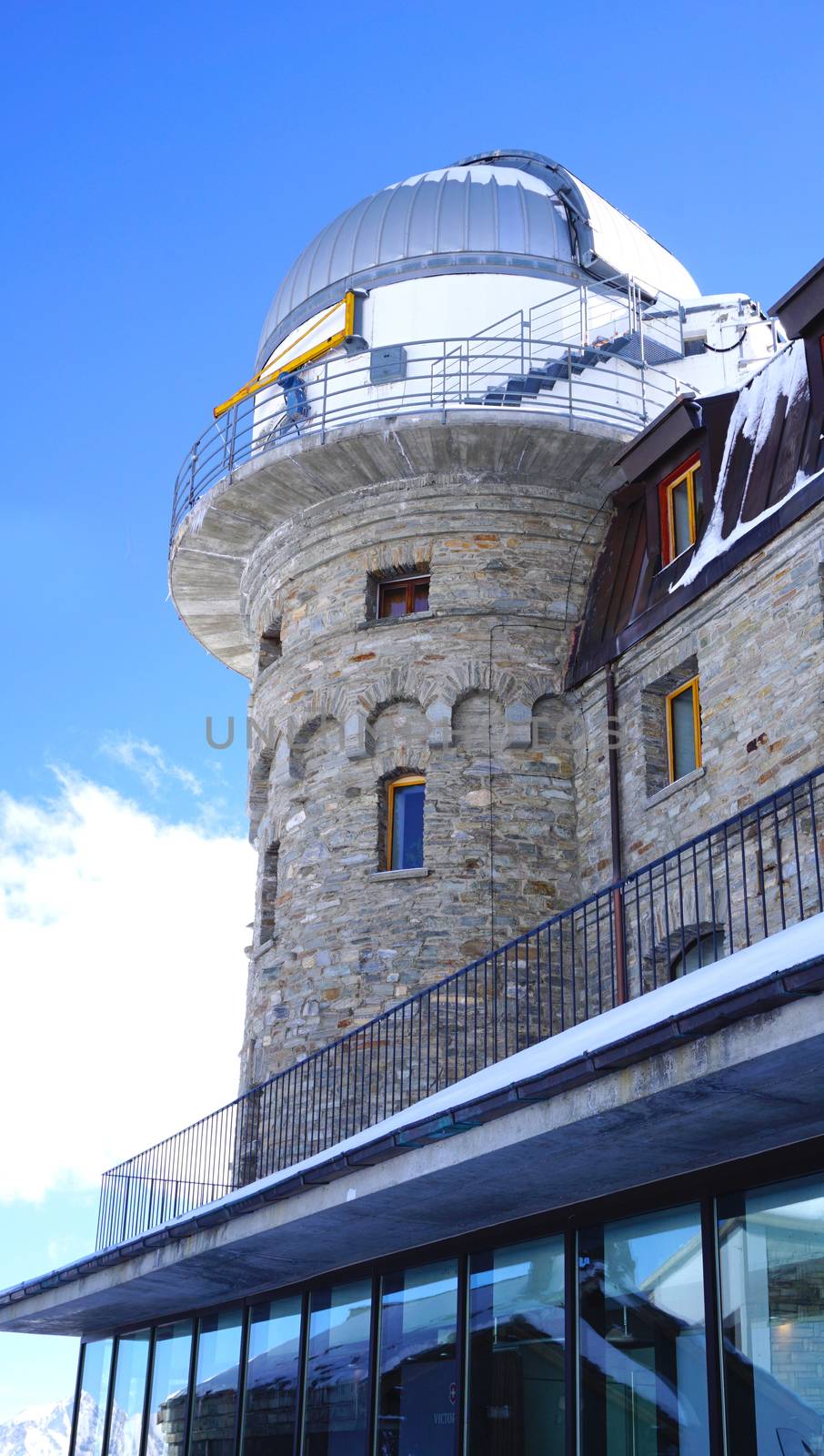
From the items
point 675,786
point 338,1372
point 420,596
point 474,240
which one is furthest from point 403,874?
point 474,240

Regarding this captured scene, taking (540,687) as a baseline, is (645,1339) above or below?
below

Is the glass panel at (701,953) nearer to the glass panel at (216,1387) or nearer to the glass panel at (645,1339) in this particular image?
the glass panel at (645,1339)

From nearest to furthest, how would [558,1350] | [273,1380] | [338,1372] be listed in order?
1. [558,1350]
2. [338,1372]
3. [273,1380]

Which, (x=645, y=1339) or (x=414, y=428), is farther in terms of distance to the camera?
(x=414, y=428)

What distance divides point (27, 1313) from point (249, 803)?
674 cm

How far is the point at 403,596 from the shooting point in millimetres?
21062

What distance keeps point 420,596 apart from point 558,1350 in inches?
427

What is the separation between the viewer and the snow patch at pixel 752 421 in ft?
56.2

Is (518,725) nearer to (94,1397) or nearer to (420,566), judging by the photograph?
(420,566)

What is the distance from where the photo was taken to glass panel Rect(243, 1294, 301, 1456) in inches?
600

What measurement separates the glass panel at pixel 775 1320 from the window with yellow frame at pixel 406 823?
29.4 ft

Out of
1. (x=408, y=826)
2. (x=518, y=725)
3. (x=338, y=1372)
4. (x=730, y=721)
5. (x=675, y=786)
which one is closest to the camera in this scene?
(x=338, y=1372)

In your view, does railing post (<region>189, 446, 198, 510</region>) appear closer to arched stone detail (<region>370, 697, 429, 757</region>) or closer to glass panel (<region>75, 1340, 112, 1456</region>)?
arched stone detail (<region>370, 697, 429, 757</region>)

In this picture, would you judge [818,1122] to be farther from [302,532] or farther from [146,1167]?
[302,532]
